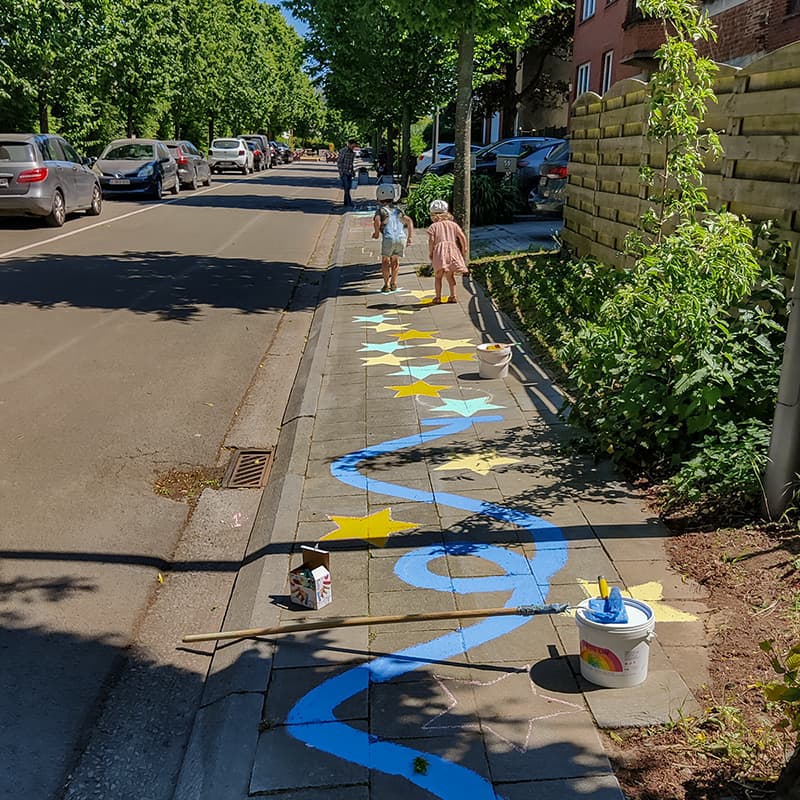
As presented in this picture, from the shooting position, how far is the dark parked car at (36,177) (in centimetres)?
1691

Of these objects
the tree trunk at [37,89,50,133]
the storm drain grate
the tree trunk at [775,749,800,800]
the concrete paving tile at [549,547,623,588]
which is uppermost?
the tree trunk at [37,89,50,133]

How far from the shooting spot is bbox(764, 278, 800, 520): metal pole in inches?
171

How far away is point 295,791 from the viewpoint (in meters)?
2.87

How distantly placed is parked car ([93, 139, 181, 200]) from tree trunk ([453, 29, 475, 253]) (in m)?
15.4

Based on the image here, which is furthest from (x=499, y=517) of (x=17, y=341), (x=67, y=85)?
(x=67, y=85)

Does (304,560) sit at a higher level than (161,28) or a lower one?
lower

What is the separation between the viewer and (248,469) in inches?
244

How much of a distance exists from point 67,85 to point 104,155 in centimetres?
415

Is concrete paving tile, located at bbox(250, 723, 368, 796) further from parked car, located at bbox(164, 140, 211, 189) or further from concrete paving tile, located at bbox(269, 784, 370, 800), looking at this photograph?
parked car, located at bbox(164, 140, 211, 189)

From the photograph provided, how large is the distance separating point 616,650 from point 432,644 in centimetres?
82

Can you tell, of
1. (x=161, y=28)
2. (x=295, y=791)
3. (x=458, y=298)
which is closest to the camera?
(x=295, y=791)

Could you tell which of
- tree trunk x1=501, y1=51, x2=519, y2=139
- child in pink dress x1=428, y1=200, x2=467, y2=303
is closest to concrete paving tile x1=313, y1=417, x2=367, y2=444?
child in pink dress x1=428, y1=200, x2=467, y2=303

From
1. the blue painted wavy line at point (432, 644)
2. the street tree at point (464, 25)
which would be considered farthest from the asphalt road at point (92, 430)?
the street tree at point (464, 25)

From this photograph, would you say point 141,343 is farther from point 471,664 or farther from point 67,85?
point 67,85
